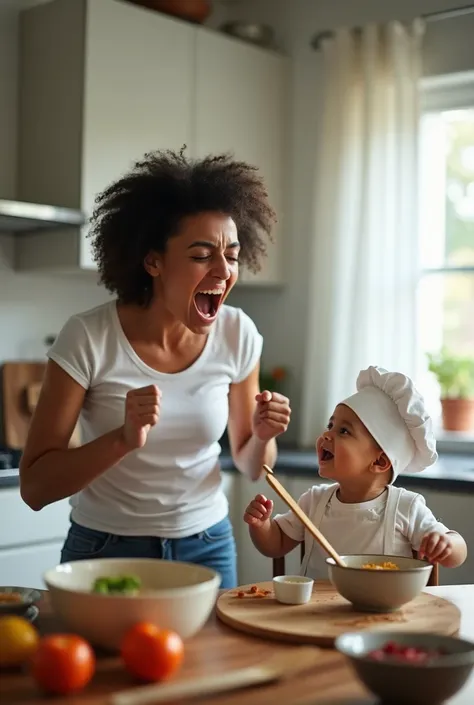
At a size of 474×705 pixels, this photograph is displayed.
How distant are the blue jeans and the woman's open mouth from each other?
1.52 feet

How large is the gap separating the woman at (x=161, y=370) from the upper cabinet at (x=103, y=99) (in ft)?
3.87

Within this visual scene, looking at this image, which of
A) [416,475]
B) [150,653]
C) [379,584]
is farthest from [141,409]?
[416,475]

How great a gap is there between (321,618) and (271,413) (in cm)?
68

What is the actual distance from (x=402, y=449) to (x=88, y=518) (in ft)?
2.23

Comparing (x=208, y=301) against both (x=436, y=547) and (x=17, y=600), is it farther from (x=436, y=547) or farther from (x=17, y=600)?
(x=17, y=600)

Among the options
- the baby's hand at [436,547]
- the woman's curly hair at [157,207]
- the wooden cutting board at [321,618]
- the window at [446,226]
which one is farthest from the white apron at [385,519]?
the window at [446,226]

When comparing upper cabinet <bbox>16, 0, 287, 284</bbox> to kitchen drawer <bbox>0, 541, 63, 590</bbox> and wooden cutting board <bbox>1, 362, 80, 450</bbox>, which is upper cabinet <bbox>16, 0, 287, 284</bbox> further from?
kitchen drawer <bbox>0, 541, 63, 590</bbox>

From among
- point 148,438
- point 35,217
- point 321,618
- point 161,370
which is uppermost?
point 35,217

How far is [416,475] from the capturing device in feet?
10.1

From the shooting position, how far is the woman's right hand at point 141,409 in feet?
5.87

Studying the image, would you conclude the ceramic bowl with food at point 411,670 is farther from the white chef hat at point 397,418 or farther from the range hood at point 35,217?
the range hood at point 35,217

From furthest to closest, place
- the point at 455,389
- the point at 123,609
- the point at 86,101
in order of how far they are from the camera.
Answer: the point at 455,389 → the point at 86,101 → the point at 123,609

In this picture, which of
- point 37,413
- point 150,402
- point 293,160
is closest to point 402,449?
point 150,402

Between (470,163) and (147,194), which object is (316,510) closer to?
(147,194)
